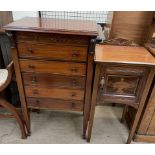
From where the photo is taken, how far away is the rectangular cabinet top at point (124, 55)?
1095 mm

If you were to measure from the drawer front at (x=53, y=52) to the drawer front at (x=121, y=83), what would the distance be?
0.21m

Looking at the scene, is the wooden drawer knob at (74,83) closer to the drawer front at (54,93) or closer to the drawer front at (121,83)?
the drawer front at (54,93)

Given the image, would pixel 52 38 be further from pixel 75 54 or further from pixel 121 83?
pixel 121 83

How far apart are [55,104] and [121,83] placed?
63 centimetres

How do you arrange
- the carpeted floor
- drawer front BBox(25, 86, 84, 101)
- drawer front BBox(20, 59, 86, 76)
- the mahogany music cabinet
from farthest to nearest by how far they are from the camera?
the carpeted floor → drawer front BBox(25, 86, 84, 101) → drawer front BBox(20, 59, 86, 76) → the mahogany music cabinet

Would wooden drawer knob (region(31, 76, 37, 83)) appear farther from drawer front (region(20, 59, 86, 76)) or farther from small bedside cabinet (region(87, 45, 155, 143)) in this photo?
small bedside cabinet (region(87, 45, 155, 143))

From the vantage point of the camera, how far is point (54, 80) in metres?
1.25

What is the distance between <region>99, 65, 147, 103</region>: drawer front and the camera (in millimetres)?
1140

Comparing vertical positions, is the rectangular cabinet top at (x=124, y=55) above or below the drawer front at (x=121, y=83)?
above

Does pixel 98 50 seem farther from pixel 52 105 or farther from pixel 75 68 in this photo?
pixel 52 105

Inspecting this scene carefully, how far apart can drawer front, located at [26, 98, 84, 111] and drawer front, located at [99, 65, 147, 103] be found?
0.81 ft

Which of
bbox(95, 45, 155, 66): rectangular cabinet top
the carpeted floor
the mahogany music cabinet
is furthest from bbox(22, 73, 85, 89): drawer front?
the carpeted floor

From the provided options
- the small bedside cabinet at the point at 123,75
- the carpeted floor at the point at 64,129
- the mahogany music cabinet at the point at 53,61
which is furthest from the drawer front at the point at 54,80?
the carpeted floor at the point at 64,129

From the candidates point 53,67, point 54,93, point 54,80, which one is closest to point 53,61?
point 53,67
